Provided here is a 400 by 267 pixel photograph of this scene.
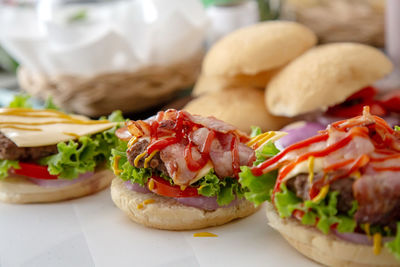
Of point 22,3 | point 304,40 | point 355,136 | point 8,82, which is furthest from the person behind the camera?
point 8,82

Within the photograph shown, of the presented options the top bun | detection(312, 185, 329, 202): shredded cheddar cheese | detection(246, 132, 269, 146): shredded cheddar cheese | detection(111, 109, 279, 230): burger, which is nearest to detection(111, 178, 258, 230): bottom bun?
detection(111, 109, 279, 230): burger

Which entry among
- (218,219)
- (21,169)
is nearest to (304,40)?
(218,219)

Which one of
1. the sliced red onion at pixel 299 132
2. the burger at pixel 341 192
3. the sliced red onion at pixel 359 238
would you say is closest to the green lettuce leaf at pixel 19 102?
the sliced red onion at pixel 299 132

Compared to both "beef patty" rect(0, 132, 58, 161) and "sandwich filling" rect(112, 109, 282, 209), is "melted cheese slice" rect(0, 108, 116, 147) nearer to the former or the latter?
"beef patty" rect(0, 132, 58, 161)

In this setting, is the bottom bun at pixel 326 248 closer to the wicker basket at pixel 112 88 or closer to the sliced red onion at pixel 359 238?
the sliced red onion at pixel 359 238

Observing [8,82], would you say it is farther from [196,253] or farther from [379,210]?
[379,210]
